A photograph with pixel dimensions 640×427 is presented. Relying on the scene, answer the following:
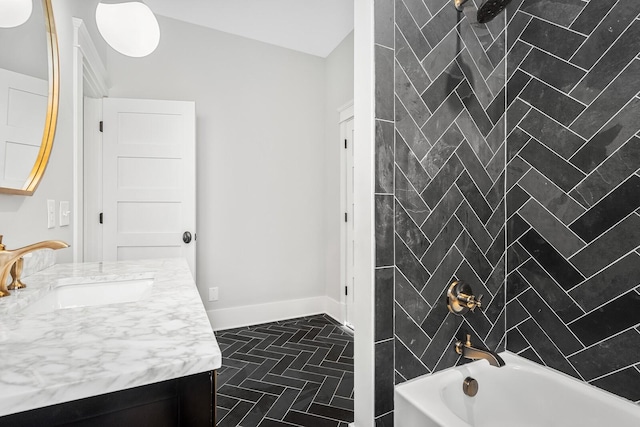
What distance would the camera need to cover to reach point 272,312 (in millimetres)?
3404

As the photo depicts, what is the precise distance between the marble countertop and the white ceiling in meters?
2.71

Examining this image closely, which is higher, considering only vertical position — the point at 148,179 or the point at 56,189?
the point at 148,179

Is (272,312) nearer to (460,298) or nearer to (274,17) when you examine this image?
(460,298)

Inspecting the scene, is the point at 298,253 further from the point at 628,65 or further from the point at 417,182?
the point at 628,65

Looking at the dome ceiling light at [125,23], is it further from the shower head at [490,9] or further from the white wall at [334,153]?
the white wall at [334,153]

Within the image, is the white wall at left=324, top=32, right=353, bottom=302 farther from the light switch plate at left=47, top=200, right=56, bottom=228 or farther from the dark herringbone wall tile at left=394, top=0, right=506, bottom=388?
the light switch plate at left=47, top=200, right=56, bottom=228

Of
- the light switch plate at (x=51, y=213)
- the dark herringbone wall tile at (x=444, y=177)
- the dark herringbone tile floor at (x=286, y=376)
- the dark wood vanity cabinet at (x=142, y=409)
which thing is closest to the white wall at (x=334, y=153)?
the dark herringbone tile floor at (x=286, y=376)

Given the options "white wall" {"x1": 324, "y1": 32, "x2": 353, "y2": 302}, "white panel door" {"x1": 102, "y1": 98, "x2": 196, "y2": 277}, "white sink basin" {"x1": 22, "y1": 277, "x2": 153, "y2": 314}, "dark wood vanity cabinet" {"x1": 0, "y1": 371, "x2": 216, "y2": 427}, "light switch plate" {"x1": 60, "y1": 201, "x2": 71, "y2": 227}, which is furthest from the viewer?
"white wall" {"x1": 324, "y1": 32, "x2": 353, "y2": 302}

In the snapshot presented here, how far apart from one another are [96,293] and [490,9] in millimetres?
2057

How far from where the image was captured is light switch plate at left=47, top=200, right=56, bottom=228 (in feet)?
5.30

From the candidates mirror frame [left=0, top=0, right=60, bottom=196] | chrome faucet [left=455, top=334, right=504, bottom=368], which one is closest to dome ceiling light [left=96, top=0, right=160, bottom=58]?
mirror frame [left=0, top=0, right=60, bottom=196]

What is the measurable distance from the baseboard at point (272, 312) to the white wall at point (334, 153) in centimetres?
14

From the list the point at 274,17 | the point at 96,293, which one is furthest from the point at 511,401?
the point at 274,17

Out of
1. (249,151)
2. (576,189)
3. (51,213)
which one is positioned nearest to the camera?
(576,189)
